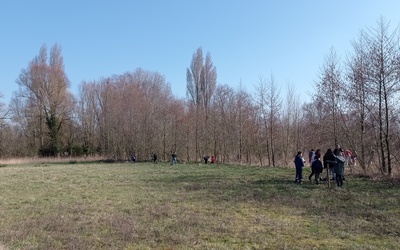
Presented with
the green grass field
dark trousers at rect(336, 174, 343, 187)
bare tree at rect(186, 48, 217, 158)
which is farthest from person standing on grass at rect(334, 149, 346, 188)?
bare tree at rect(186, 48, 217, 158)

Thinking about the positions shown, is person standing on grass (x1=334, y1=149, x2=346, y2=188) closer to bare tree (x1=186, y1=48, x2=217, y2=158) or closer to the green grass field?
the green grass field

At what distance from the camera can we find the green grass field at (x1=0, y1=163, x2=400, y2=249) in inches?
287

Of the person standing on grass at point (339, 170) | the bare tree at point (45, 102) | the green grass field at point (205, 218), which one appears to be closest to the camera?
the green grass field at point (205, 218)

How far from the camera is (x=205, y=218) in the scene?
9.62 m

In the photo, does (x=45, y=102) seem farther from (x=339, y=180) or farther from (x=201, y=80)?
(x=339, y=180)

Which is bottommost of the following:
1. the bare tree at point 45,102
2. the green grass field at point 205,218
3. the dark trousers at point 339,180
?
the green grass field at point 205,218

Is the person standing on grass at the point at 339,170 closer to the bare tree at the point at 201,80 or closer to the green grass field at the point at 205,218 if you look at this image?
the green grass field at the point at 205,218

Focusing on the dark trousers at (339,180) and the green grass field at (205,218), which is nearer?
the green grass field at (205,218)

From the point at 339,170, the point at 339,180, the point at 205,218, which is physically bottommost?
the point at 205,218

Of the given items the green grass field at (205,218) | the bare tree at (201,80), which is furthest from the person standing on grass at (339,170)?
the bare tree at (201,80)

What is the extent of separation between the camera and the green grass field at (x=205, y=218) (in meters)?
7.30

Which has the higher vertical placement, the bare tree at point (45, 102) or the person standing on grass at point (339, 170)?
the bare tree at point (45, 102)

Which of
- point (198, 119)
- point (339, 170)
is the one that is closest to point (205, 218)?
point (339, 170)

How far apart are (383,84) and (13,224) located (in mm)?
18866
